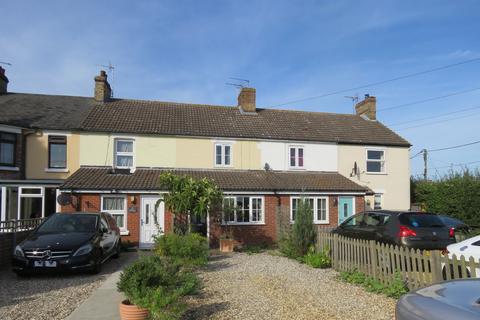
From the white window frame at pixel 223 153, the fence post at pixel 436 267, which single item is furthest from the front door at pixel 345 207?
the fence post at pixel 436 267

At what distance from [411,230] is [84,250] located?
320 inches

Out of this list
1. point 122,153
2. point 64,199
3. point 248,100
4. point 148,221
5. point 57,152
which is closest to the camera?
point 64,199

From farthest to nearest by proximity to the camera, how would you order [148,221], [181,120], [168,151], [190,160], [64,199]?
[181,120]
[190,160]
[168,151]
[148,221]
[64,199]

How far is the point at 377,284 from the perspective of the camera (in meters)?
9.02

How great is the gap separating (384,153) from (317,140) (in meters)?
4.37

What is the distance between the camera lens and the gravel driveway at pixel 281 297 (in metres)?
7.00

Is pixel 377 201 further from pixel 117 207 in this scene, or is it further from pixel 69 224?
pixel 69 224

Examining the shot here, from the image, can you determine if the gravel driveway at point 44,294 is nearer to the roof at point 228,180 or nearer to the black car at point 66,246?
the black car at point 66,246

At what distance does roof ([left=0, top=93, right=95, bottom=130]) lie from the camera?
20.0 meters

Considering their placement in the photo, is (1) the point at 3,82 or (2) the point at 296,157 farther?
(1) the point at 3,82

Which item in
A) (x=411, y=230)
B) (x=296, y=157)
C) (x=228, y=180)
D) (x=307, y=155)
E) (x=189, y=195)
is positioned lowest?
(x=411, y=230)

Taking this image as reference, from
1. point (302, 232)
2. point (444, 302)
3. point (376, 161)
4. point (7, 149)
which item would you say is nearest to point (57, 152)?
point (7, 149)

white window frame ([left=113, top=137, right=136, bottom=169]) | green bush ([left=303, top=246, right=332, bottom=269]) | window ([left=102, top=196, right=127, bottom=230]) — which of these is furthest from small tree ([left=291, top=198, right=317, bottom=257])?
white window frame ([left=113, top=137, right=136, bottom=169])

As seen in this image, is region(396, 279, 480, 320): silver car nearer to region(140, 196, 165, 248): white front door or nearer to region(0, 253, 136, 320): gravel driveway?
region(0, 253, 136, 320): gravel driveway
